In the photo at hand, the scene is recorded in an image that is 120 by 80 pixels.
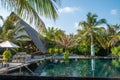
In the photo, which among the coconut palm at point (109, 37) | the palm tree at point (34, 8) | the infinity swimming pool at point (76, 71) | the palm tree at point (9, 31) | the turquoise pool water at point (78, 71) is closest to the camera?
the palm tree at point (34, 8)

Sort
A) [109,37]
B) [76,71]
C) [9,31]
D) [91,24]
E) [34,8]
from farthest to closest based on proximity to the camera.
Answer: [109,37], [91,24], [9,31], [76,71], [34,8]

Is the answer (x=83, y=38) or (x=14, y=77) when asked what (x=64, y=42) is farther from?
(x=14, y=77)

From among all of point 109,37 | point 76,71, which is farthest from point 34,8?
point 109,37

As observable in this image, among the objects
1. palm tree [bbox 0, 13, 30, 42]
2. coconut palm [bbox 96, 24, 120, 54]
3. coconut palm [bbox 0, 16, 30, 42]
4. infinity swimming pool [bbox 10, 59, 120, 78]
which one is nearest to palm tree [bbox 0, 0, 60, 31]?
infinity swimming pool [bbox 10, 59, 120, 78]

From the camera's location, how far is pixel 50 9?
550 centimetres

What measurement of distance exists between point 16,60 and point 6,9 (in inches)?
442

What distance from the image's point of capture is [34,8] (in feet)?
18.2

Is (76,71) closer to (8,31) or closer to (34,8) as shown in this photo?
(8,31)

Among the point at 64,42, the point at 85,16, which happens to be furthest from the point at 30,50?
the point at 85,16

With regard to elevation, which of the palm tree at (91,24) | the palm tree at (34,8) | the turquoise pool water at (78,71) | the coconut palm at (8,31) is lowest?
the turquoise pool water at (78,71)

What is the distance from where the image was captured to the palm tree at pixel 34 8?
5.39 metres

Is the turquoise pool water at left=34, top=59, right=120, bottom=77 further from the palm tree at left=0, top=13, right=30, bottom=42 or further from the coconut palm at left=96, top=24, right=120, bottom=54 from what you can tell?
the coconut palm at left=96, top=24, right=120, bottom=54

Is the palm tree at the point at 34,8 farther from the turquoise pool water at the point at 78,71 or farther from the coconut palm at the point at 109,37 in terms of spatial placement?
the coconut palm at the point at 109,37

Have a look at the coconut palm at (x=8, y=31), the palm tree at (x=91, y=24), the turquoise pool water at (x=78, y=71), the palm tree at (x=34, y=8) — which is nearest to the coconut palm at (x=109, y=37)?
the palm tree at (x=91, y=24)
